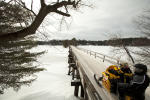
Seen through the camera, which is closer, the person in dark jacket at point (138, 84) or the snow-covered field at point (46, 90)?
the person in dark jacket at point (138, 84)

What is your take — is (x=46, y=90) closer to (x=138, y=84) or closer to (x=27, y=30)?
(x=27, y=30)

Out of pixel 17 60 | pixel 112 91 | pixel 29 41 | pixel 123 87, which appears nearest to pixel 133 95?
pixel 123 87

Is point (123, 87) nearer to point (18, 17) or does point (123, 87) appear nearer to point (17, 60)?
point (18, 17)

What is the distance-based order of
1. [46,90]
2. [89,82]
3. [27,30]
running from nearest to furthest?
[89,82], [27,30], [46,90]

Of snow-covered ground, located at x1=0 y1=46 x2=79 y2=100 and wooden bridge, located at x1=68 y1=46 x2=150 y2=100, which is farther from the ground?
wooden bridge, located at x1=68 y1=46 x2=150 y2=100

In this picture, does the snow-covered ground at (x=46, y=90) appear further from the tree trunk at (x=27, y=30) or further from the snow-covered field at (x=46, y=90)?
the tree trunk at (x=27, y=30)

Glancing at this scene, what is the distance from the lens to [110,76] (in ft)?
8.42

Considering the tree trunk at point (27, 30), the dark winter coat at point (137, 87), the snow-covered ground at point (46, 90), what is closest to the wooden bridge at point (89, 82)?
the dark winter coat at point (137, 87)

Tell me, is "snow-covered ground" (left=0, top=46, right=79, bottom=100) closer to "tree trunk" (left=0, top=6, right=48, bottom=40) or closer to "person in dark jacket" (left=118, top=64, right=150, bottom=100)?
"tree trunk" (left=0, top=6, right=48, bottom=40)

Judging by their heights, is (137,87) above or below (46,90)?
above

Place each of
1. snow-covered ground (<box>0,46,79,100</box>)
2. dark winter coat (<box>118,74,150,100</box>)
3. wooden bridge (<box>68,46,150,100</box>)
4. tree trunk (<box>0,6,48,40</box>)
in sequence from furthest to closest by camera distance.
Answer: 1. snow-covered ground (<box>0,46,79,100</box>)
2. tree trunk (<box>0,6,48,40</box>)
3. wooden bridge (<box>68,46,150,100</box>)
4. dark winter coat (<box>118,74,150,100</box>)

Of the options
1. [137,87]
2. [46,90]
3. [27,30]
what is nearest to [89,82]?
[137,87]

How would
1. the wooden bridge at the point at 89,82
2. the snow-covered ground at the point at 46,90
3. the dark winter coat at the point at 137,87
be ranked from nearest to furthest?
1. the dark winter coat at the point at 137,87
2. the wooden bridge at the point at 89,82
3. the snow-covered ground at the point at 46,90

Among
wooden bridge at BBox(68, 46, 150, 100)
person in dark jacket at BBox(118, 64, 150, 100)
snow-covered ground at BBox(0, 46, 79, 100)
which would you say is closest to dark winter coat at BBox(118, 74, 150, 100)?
person in dark jacket at BBox(118, 64, 150, 100)
